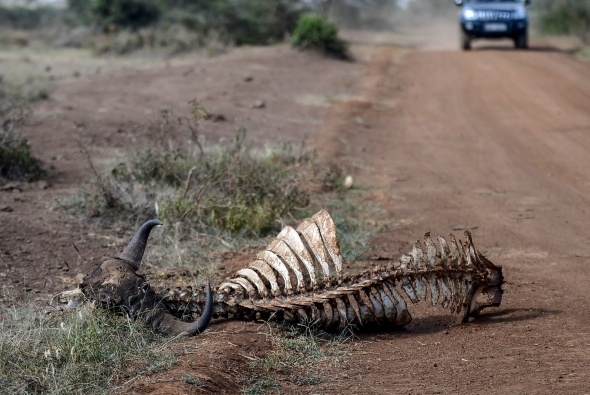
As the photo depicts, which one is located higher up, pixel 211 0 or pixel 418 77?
pixel 211 0

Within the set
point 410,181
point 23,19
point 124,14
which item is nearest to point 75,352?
point 410,181

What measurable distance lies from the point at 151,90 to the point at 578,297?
11.6 metres

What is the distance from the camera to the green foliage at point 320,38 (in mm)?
24484

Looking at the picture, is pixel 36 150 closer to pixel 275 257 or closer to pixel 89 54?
pixel 275 257

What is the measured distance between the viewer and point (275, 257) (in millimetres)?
5402

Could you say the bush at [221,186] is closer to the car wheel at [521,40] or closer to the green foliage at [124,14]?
the car wheel at [521,40]

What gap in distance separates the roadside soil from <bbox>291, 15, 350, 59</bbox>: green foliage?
2.03 meters

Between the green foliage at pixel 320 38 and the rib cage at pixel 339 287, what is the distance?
1956cm

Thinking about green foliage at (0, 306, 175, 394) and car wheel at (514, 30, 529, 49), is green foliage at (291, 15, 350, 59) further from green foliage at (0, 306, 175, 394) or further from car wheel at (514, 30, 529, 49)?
green foliage at (0, 306, 175, 394)

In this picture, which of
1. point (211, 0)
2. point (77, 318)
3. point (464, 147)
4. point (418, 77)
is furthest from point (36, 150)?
point (211, 0)

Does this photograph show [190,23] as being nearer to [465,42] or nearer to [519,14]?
[465,42]

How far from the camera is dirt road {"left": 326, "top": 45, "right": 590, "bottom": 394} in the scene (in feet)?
15.2

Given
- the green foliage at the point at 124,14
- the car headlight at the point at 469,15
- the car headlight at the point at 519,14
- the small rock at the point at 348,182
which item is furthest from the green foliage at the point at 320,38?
the small rock at the point at 348,182

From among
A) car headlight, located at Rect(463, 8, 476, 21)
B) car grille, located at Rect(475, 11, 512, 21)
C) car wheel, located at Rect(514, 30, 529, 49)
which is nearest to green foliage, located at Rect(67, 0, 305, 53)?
car headlight, located at Rect(463, 8, 476, 21)
